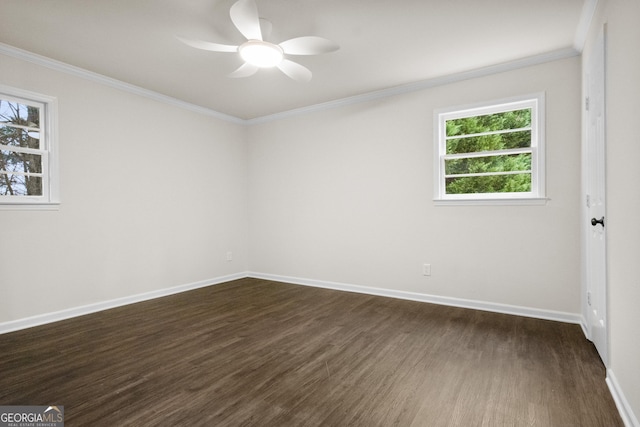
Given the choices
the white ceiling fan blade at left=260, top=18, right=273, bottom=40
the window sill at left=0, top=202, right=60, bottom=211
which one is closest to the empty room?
the window sill at left=0, top=202, right=60, bottom=211

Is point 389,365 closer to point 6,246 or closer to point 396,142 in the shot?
point 396,142

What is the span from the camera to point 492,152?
3.64m

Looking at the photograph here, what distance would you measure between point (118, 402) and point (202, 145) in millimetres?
3783

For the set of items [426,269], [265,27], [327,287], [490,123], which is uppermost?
[265,27]

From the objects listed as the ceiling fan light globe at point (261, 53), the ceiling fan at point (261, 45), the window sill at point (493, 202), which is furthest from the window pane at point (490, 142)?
the ceiling fan light globe at point (261, 53)

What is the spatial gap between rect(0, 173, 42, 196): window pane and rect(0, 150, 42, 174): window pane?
0.22 ft

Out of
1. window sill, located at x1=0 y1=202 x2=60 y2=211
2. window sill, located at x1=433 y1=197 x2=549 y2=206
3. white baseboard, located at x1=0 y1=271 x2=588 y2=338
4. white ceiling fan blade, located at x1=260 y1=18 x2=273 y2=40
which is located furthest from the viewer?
window sill, located at x1=433 y1=197 x2=549 y2=206

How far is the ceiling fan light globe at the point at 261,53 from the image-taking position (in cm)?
263

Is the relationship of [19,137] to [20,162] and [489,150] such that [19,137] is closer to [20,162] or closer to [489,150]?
[20,162]

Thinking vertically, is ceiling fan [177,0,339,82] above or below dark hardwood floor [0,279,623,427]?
above

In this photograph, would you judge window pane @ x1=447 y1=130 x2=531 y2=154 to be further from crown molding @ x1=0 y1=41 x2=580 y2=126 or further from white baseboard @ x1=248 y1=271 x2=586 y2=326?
white baseboard @ x1=248 y1=271 x2=586 y2=326

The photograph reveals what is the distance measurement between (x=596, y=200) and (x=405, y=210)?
6.41ft
